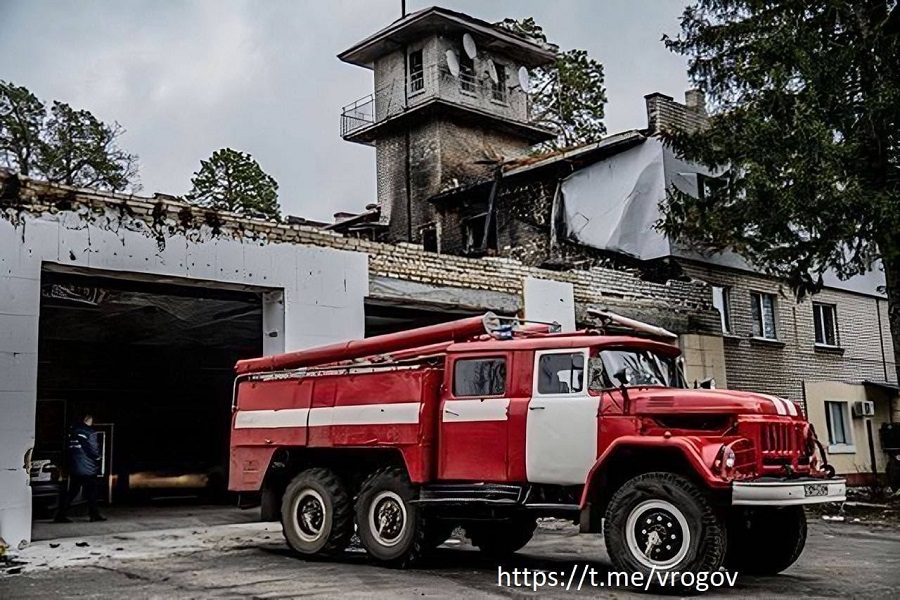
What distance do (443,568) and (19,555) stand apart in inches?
212

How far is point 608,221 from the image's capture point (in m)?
23.2

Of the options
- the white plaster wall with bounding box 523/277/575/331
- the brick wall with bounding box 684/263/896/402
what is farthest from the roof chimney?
the white plaster wall with bounding box 523/277/575/331

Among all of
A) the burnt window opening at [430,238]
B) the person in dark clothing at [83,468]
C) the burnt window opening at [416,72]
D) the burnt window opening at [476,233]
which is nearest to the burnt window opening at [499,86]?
the burnt window opening at [416,72]

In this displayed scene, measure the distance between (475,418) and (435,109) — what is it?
20.5 metres

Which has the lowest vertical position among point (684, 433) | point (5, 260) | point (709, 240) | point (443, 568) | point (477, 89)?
point (443, 568)

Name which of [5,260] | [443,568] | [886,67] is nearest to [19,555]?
[5,260]

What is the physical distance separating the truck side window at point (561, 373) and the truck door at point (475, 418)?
0.43 m

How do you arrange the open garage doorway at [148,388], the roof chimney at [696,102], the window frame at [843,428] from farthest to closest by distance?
1. the roof chimney at [696,102]
2. the window frame at [843,428]
3. the open garage doorway at [148,388]

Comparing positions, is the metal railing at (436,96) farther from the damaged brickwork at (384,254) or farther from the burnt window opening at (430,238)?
the damaged brickwork at (384,254)

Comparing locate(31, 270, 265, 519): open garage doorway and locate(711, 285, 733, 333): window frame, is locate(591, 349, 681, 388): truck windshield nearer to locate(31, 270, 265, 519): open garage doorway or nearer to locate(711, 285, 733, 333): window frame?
locate(31, 270, 265, 519): open garage doorway

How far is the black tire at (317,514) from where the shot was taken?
11734 millimetres

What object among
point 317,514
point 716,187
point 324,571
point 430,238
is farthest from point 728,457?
point 430,238

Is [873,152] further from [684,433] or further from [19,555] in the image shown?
[19,555]

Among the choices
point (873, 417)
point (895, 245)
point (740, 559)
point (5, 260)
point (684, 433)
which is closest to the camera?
point (684, 433)
